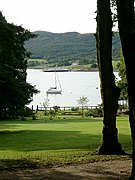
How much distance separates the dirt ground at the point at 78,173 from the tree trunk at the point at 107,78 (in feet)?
11.9

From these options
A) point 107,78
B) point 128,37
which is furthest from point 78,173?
point 107,78

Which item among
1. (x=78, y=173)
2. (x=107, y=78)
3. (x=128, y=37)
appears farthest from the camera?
(x=107, y=78)

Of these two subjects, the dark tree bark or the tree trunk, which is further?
the tree trunk

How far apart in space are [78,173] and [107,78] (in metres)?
6.46

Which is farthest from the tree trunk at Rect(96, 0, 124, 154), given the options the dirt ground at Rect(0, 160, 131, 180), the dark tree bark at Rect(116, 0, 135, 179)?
the dark tree bark at Rect(116, 0, 135, 179)

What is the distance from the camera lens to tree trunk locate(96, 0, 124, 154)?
60.7ft

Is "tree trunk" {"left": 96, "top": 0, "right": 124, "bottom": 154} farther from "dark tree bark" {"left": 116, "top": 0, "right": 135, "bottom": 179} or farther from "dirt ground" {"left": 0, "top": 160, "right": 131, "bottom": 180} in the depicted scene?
"dark tree bark" {"left": 116, "top": 0, "right": 135, "bottom": 179}

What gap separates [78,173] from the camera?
13.2m

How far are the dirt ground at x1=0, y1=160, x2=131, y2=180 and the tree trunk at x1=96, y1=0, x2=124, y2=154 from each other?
3641mm

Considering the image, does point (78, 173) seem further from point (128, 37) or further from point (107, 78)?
point (107, 78)

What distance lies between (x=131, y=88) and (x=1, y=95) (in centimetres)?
1961

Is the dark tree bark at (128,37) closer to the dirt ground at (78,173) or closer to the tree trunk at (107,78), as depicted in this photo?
the dirt ground at (78,173)

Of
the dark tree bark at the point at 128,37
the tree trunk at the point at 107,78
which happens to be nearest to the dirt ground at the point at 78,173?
the dark tree bark at the point at 128,37

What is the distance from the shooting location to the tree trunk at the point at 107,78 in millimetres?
18500
